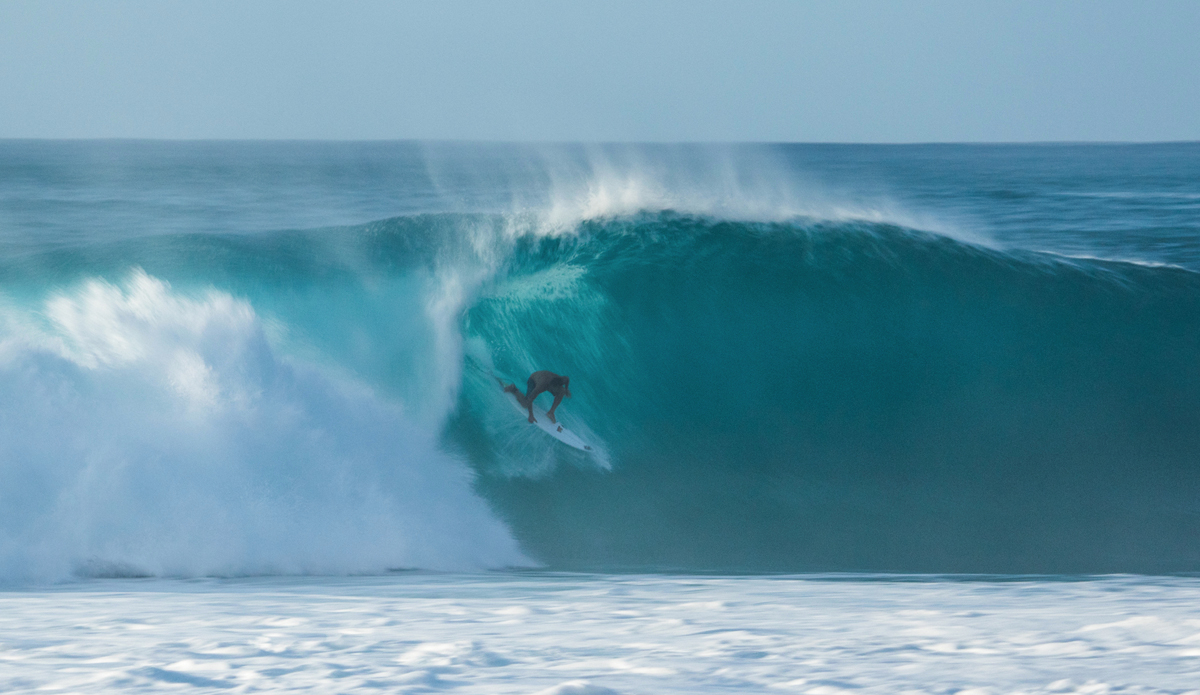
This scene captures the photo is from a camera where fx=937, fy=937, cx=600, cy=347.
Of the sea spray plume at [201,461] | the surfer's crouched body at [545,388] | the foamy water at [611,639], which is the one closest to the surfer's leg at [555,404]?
the surfer's crouched body at [545,388]

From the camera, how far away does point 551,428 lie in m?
6.12

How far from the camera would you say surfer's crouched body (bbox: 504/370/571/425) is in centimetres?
623

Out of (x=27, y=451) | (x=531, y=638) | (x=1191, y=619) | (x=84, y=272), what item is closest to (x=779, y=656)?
(x=531, y=638)

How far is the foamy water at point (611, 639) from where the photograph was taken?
2531 mm

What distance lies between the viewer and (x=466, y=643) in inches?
115

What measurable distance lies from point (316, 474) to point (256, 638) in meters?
2.21

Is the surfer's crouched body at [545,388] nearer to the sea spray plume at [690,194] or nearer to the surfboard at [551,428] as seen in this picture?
the surfboard at [551,428]

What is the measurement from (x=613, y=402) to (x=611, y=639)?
3620 millimetres

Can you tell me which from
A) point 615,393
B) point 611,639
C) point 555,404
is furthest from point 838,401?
point 611,639

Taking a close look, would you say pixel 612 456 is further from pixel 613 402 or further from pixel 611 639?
pixel 611 639

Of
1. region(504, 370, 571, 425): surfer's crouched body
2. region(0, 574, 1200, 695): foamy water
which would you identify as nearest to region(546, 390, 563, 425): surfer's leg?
region(504, 370, 571, 425): surfer's crouched body

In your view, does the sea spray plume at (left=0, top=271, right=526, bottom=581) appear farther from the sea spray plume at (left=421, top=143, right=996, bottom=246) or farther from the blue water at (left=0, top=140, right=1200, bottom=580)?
the sea spray plume at (left=421, top=143, right=996, bottom=246)

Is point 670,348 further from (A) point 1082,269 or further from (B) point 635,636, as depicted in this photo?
(B) point 635,636

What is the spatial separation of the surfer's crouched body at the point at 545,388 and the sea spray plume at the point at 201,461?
725 mm
